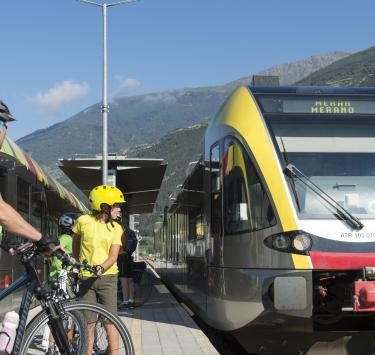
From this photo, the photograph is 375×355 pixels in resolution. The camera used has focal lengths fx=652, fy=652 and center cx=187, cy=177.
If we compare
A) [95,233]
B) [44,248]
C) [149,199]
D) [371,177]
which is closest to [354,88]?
[371,177]

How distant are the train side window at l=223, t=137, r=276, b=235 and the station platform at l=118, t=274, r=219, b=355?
1.33m

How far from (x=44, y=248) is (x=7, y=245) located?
1.17ft

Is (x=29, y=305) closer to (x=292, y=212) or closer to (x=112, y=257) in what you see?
(x=112, y=257)

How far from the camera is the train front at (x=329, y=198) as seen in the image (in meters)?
6.29

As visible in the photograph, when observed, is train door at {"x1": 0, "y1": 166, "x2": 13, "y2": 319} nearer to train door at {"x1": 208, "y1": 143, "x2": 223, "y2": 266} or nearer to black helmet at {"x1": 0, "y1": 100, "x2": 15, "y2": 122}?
train door at {"x1": 208, "y1": 143, "x2": 223, "y2": 266}

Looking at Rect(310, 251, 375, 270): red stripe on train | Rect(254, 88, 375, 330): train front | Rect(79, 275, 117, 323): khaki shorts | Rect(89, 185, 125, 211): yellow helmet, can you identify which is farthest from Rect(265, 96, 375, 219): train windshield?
Rect(79, 275, 117, 323): khaki shorts

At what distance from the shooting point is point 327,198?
263 inches

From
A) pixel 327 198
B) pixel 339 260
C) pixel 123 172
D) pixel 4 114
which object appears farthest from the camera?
pixel 123 172

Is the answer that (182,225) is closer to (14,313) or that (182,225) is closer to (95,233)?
Answer: (95,233)

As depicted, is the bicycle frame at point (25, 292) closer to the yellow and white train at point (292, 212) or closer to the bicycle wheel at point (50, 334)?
the bicycle wheel at point (50, 334)

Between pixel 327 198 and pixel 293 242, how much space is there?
2.12 ft

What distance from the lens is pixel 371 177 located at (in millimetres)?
6984

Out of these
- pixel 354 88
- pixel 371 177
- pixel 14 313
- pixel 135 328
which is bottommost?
pixel 135 328

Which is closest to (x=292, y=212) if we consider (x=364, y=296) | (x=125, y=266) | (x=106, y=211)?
(x=364, y=296)
